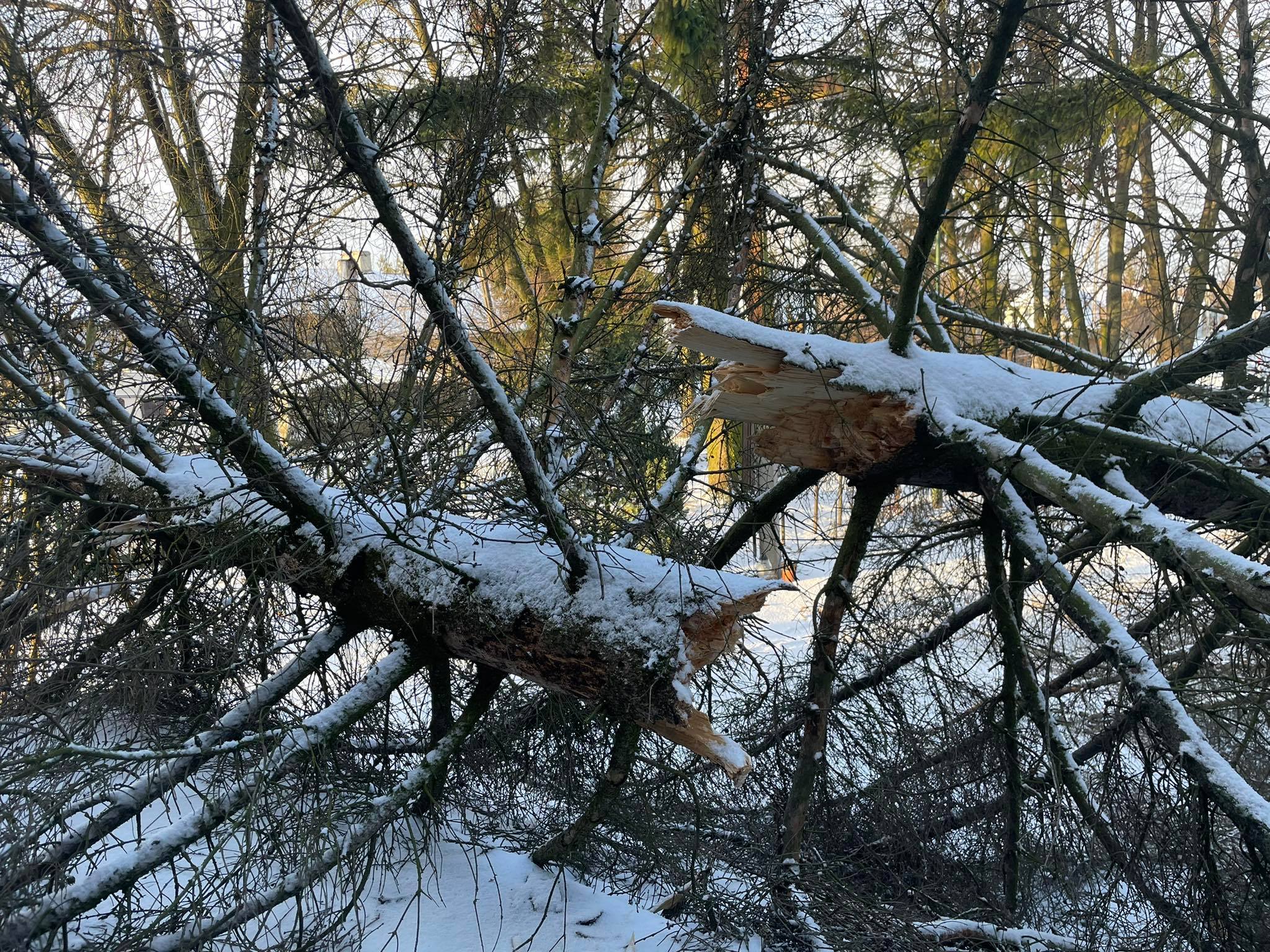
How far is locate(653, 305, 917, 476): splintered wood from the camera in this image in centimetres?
290

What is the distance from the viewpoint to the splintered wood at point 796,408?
9.53ft

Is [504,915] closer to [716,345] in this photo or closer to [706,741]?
[706,741]

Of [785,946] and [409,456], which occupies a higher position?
[409,456]

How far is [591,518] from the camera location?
3941 mm

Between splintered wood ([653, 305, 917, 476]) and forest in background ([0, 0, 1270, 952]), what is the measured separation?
19 millimetres

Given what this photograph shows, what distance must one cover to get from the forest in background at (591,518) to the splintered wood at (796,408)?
2 centimetres

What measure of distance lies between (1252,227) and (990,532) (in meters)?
2.41

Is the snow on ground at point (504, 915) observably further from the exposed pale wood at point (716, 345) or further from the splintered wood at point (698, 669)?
the exposed pale wood at point (716, 345)

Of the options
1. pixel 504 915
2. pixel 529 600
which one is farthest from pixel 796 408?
pixel 504 915

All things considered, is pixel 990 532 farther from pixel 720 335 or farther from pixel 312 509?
pixel 312 509

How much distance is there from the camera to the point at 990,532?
358 centimetres

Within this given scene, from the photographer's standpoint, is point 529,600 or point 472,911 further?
point 472,911

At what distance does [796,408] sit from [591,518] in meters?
1.28

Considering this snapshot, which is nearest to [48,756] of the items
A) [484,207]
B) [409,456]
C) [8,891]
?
[8,891]
